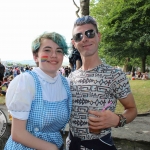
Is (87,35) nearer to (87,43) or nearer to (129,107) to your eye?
(87,43)

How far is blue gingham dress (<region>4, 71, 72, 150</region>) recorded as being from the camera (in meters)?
1.69

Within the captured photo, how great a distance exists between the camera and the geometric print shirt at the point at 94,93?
1.91 metres

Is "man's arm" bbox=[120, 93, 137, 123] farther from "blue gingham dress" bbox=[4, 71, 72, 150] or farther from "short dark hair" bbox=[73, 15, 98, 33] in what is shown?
"short dark hair" bbox=[73, 15, 98, 33]

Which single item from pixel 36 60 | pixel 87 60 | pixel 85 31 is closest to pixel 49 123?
pixel 36 60

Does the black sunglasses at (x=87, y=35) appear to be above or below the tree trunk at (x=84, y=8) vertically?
below

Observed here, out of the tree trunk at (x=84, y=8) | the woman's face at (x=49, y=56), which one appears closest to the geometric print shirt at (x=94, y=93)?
the woman's face at (x=49, y=56)

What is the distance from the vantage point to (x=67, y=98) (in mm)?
1934

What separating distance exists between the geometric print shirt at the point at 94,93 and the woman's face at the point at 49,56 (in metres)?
0.30

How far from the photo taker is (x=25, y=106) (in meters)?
1.63

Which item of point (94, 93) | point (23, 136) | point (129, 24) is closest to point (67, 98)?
point (94, 93)

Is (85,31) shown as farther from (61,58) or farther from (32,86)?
(32,86)

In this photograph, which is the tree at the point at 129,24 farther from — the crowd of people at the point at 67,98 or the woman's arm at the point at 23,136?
the woman's arm at the point at 23,136

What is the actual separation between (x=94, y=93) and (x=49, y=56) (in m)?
0.53

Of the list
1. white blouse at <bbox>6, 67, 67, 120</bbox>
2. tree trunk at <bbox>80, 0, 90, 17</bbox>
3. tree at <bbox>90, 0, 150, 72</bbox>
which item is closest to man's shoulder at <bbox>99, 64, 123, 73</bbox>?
white blouse at <bbox>6, 67, 67, 120</bbox>
